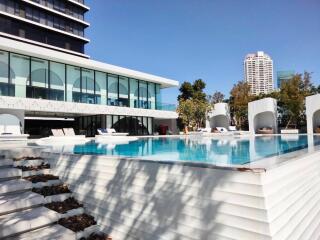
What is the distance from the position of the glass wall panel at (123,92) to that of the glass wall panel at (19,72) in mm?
8294

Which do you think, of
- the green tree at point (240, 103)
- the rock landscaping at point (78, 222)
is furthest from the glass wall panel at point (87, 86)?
the green tree at point (240, 103)

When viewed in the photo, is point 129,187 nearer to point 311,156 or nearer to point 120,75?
point 311,156

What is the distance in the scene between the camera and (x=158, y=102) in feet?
92.1

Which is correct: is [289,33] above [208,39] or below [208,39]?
below

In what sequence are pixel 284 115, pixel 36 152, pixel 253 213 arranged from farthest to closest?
pixel 284 115 < pixel 36 152 < pixel 253 213

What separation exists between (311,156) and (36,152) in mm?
6760

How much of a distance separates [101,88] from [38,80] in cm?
558

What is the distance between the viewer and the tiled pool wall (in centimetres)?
326

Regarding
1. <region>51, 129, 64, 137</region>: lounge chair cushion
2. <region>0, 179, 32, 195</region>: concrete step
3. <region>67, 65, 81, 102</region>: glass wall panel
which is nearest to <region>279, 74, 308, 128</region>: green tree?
<region>67, 65, 81, 102</region>: glass wall panel

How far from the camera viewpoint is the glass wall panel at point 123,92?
24656 millimetres

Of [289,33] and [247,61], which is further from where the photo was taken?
[247,61]

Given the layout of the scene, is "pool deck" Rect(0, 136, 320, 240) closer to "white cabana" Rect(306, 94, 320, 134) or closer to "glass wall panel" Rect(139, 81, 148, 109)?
"white cabana" Rect(306, 94, 320, 134)

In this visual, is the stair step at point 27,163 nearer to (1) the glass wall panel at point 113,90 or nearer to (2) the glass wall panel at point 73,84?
(2) the glass wall panel at point 73,84

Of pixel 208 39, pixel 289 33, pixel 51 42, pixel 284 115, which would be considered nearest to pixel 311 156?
pixel 289 33
